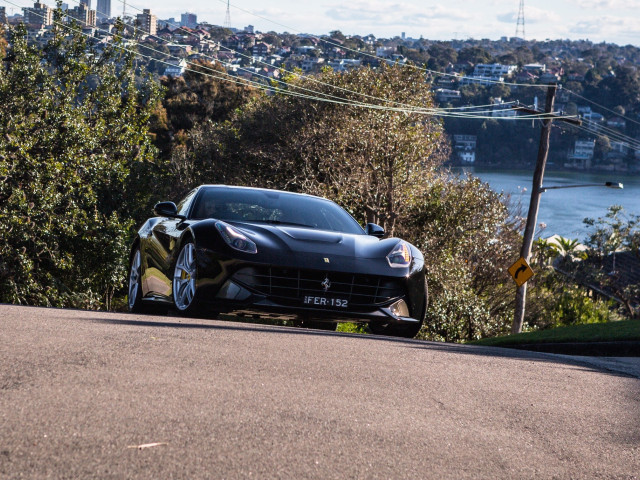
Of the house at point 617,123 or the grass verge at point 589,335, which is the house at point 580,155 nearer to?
the house at point 617,123

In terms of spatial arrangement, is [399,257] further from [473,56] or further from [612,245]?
[473,56]

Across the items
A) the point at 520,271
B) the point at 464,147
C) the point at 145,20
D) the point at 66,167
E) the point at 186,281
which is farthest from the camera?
the point at 464,147

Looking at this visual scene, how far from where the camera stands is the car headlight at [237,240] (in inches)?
309

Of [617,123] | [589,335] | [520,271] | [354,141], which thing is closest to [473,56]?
[617,123]

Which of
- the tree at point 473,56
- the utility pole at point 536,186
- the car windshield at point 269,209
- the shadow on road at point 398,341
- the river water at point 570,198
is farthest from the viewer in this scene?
the tree at point 473,56

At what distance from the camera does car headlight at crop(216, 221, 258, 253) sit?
309 inches

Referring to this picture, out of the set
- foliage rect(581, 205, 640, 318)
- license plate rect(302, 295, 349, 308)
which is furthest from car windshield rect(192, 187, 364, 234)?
foliage rect(581, 205, 640, 318)

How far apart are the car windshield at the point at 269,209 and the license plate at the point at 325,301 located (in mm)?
1113

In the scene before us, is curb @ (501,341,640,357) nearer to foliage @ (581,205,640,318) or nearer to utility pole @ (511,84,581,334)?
utility pole @ (511,84,581,334)

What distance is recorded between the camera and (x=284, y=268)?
7.83 metres

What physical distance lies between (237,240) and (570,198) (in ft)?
386

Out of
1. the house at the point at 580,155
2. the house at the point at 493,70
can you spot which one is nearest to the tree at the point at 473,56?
the house at the point at 493,70

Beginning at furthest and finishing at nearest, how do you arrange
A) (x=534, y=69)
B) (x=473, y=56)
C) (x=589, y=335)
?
1. (x=534, y=69)
2. (x=473, y=56)
3. (x=589, y=335)

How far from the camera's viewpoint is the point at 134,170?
1246 inches
